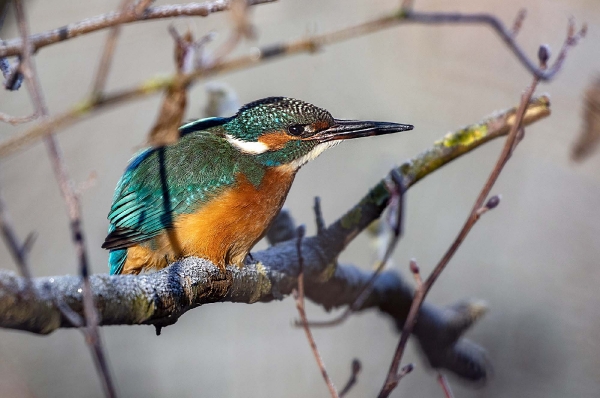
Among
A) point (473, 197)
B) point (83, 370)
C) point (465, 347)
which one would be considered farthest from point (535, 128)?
point (83, 370)

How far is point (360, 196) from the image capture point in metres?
4.52

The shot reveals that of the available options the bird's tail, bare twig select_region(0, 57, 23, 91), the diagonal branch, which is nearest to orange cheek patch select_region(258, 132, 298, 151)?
the diagonal branch

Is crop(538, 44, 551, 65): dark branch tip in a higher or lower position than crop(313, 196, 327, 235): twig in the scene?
higher

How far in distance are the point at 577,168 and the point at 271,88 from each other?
7.83 feet

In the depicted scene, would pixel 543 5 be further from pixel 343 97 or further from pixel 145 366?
pixel 145 366

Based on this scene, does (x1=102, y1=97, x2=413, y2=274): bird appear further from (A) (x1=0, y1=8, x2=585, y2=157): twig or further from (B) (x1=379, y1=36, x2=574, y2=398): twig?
(A) (x1=0, y1=8, x2=585, y2=157): twig

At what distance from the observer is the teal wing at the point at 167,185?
2441mm

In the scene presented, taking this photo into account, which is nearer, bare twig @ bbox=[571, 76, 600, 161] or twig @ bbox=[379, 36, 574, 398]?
twig @ bbox=[379, 36, 574, 398]

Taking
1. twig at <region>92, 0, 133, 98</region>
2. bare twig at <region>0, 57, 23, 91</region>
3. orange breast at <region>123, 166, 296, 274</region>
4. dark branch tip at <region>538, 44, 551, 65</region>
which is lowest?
orange breast at <region>123, 166, 296, 274</region>

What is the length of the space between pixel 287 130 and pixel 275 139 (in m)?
0.07

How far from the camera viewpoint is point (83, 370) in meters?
4.41

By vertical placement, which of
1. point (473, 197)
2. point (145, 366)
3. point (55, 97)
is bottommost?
point (145, 366)

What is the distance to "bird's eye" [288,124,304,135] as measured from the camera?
244 cm

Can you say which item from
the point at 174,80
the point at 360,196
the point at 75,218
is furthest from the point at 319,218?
the point at 360,196
